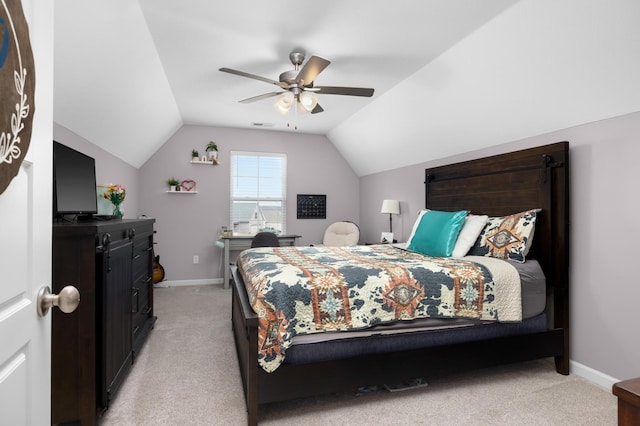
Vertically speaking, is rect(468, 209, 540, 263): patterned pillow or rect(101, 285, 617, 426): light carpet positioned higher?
rect(468, 209, 540, 263): patterned pillow

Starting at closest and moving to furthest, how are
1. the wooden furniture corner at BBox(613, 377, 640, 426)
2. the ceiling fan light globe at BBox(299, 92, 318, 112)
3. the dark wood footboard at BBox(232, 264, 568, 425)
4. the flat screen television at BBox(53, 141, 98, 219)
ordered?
the wooden furniture corner at BBox(613, 377, 640, 426)
the dark wood footboard at BBox(232, 264, 568, 425)
the flat screen television at BBox(53, 141, 98, 219)
the ceiling fan light globe at BBox(299, 92, 318, 112)

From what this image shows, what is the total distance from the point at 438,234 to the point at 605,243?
114 cm

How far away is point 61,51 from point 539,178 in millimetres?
3423

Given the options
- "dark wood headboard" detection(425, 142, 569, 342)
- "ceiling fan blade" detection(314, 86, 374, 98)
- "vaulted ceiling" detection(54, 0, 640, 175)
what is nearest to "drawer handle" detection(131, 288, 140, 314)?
"vaulted ceiling" detection(54, 0, 640, 175)

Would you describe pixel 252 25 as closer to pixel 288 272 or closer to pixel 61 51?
pixel 61 51

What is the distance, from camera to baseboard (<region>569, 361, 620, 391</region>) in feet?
7.66

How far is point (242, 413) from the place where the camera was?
202 cm

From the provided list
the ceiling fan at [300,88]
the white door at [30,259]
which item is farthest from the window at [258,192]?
the white door at [30,259]

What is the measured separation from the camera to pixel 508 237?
267 centimetres

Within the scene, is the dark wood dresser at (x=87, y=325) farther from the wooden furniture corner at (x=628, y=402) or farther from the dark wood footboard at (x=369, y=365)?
the wooden furniture corner at (x=628, y=402)

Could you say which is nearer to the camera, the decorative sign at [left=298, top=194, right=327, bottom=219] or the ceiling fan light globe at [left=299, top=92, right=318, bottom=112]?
the ceiling fan light globe at [left=299, top=92, right=318, bottom=112]

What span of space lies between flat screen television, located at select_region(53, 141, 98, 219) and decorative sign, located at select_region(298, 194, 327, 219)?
3619mm

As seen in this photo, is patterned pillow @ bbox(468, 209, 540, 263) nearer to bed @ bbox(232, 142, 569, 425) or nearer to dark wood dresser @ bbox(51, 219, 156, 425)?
bed @ bbox(232, 142, 569, 425)

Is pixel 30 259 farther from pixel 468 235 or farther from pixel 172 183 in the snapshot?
pixel 172 183
